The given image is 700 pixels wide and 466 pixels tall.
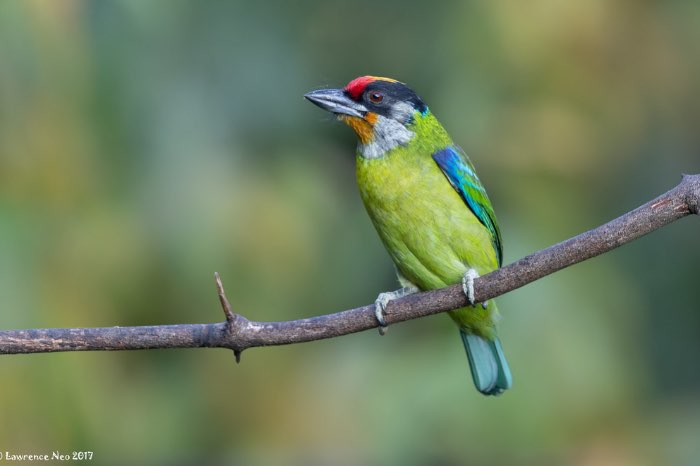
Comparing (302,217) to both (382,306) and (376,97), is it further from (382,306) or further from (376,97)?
(382,306)

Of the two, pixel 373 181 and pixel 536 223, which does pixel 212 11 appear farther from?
pixel 373 181

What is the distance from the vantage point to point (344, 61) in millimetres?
7633

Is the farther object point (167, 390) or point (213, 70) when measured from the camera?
point (213, 70)

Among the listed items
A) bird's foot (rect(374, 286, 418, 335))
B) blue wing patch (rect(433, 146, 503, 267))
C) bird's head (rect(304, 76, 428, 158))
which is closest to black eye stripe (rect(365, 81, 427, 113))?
bird's head (rect(304, 76, 428, 158))

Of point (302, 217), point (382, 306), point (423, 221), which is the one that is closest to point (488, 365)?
point (423, 221)

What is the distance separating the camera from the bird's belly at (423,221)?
4410mm

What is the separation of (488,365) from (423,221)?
0.92 m

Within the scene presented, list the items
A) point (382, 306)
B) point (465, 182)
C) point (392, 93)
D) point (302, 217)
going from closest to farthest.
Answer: point (382, 306) → point (465, 182) → point (392, 93) → point (302, 217)

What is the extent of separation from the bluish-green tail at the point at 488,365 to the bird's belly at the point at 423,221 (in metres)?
0.54

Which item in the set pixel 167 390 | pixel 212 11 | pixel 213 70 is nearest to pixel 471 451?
pixel 167 390

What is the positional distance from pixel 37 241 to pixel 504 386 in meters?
2.56

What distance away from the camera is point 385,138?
458cm

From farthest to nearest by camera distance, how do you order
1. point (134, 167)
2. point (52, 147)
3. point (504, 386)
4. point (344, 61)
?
point (344, 61) < point (134, 167) < point (52, 147) < point (504, 386)

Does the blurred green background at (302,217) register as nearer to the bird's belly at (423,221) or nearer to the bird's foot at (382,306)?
the bird's belly at (423,221)
